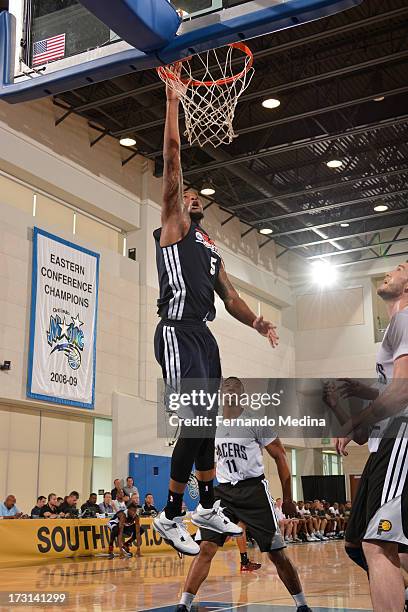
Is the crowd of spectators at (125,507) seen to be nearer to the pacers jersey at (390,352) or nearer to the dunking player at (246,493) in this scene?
the dunking player at (246,493)

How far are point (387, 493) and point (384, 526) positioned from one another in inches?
7.7

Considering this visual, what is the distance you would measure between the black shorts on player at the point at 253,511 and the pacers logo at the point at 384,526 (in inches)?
104

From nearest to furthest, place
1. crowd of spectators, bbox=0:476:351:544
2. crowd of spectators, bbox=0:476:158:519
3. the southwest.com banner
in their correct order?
the southwest.com banner, crowd of spectators, bbox=0:476:158:519, crowd of spectators, bbox=0:476:351:544

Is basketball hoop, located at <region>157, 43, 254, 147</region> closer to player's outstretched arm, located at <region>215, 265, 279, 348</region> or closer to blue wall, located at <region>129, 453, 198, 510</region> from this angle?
player's outstretched arm, located at <region>215, 265, 279, 348</region>

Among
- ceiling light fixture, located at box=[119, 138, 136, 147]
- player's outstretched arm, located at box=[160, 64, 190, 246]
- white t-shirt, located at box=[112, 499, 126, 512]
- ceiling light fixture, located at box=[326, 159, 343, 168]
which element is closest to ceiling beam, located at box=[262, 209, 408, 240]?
ceiling light fixture, located at box=[326, 159, 343, 168]

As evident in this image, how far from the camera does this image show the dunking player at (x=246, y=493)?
269 inches

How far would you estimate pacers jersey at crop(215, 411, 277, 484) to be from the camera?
25.0 ft

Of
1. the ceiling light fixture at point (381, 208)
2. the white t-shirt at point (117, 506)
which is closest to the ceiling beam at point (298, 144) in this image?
the ceiling light fixture at point (381, 208)

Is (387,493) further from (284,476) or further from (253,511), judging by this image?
(253,511)

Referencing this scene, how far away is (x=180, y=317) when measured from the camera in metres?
4.44

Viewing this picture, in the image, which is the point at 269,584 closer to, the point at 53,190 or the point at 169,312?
the point at 169,312

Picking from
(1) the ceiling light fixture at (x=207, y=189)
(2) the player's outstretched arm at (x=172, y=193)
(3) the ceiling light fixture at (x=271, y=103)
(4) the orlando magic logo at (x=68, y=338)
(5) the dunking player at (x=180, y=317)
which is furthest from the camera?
(1) the ceiling light fixture at (x=207, y=189)

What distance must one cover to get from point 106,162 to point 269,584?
585 inches

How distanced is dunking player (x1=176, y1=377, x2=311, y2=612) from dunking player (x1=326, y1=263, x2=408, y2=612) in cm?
214
